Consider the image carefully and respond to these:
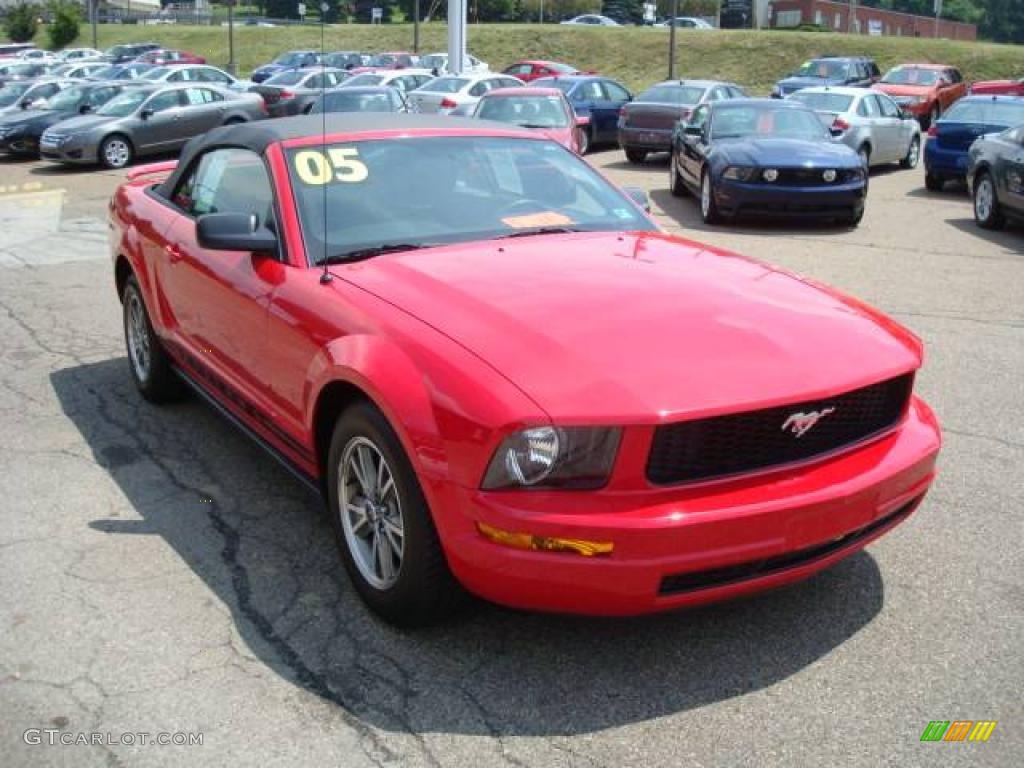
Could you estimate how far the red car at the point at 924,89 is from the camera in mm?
26297

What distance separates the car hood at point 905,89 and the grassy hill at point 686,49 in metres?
13.0

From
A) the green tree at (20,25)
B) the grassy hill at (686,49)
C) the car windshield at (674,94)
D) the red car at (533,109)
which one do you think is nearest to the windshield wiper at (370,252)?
the red car at (533,109)

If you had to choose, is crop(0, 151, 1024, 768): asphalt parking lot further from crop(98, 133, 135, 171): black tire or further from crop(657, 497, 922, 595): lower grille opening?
crop(98, 133, 135, 171): black tire

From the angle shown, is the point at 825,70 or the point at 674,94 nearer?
the point at 674,94

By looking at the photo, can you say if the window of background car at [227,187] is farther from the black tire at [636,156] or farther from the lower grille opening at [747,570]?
the black tire at [636,156]

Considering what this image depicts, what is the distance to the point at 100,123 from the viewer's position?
20.4 m

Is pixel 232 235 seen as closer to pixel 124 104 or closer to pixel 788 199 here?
pixel 788 199

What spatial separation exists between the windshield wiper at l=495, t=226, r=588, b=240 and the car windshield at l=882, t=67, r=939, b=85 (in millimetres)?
26229

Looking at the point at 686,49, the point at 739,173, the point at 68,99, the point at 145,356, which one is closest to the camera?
the point at 145,356

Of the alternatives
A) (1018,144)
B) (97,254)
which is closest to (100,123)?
(97,254)

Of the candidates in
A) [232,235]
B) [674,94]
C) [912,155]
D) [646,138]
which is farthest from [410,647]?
[912,155]

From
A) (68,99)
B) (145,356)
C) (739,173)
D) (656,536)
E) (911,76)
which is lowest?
(145,356)

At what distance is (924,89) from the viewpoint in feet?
89.1

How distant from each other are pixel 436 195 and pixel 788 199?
9.02 metres
